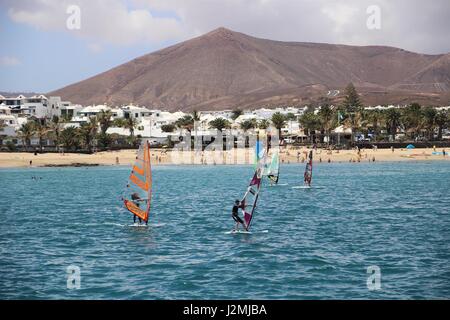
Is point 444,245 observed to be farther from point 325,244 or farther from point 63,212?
point 63,212

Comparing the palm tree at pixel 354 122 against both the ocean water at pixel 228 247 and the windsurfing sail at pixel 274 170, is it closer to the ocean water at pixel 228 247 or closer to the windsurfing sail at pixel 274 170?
the windsurfing sail at pixel 274 170

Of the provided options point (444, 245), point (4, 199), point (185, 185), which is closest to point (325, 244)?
point (444, 245)

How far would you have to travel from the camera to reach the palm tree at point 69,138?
133 meters

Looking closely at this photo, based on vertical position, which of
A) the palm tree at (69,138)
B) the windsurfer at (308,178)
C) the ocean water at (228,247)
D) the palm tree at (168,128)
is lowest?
the ocean water at (228,247)

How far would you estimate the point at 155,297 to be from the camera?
2455cm

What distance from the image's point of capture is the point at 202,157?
136500 mm

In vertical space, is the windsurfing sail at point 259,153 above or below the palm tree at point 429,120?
below

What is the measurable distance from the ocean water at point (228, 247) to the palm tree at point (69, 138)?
64.0m

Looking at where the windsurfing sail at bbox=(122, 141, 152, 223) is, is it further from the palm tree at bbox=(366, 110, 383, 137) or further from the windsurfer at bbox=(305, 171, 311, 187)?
the palm tree at bbox=(366, 110, 383, 137)

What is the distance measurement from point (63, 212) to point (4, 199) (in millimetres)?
17426

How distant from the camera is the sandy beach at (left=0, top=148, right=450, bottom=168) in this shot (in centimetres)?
12194

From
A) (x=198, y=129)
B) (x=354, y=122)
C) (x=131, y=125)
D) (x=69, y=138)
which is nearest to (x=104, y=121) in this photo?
(x=131, y=125)

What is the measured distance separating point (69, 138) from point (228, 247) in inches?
4080

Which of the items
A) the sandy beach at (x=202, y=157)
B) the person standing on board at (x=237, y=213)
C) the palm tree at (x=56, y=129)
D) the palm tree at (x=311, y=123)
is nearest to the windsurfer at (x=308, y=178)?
the person standing on board at (x=237, y=213)
